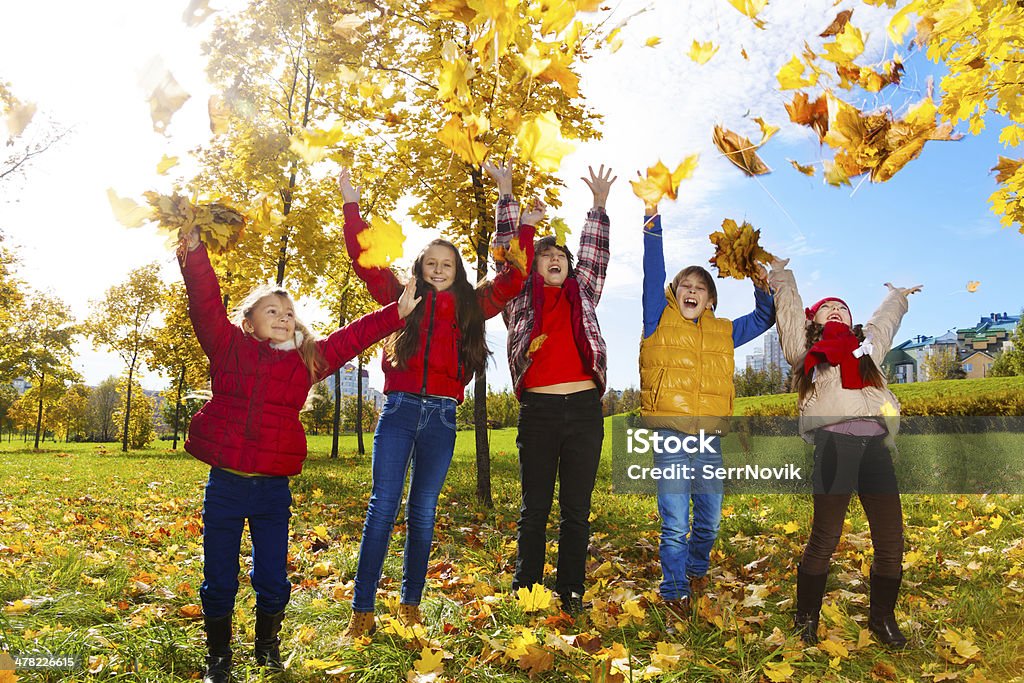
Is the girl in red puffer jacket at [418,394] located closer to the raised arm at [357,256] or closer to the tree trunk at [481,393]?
the raised arm at [357,256]

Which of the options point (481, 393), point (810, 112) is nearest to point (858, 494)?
point (810, 112)

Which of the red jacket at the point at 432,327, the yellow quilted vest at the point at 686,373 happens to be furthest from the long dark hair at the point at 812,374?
the red jacket at the point at 432,327

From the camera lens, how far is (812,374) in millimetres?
3645

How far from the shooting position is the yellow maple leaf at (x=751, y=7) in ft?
10.6

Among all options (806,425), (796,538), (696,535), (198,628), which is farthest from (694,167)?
(796,538)

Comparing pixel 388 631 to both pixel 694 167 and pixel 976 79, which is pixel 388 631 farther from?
pixel 976 79

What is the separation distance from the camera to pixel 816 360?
3627 mm

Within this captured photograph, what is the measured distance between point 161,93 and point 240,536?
85.6 inches

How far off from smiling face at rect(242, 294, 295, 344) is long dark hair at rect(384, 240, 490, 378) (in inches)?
21.0

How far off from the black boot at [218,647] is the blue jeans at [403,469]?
623 mm

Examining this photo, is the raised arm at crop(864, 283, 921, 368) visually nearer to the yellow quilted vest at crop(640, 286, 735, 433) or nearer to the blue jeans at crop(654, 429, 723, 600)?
the yellow quilted vest at crop(640, 286, 735, 433)

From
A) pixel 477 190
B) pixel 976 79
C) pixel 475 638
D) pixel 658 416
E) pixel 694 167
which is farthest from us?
pixel 477 190

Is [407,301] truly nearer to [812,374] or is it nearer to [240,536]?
[240,536]

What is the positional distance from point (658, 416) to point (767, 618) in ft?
4.41
